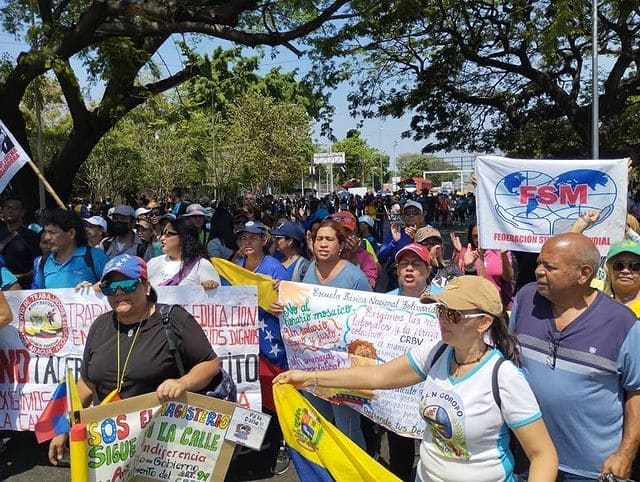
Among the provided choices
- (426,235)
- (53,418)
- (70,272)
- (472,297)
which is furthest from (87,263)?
(472,297)

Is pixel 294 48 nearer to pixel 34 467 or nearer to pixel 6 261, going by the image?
pixel 6 261

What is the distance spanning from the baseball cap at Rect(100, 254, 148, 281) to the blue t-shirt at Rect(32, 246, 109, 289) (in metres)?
1.86

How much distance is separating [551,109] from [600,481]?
744 inches

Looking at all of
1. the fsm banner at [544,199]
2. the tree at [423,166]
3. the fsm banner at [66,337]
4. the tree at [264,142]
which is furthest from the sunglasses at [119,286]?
the tree at [423,166]

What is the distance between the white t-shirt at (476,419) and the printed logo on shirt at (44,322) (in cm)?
316

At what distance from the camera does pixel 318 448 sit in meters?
2.75

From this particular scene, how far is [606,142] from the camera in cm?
1830

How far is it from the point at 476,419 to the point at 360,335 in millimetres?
1860

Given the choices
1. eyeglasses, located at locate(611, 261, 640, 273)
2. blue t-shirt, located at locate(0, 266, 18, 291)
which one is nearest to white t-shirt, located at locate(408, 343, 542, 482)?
eyeglasses, located at locate(611, 261, 640, 273)

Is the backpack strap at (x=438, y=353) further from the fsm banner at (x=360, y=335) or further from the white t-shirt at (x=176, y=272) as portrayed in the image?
the white t-shirt at (x=176, y=272)

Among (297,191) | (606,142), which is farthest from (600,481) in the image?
(297,191)

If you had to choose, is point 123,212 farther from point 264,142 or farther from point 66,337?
point 264,142

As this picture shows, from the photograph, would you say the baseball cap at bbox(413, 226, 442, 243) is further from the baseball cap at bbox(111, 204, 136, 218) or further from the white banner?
the white banner

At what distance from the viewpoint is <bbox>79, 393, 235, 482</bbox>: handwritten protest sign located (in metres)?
2.68
